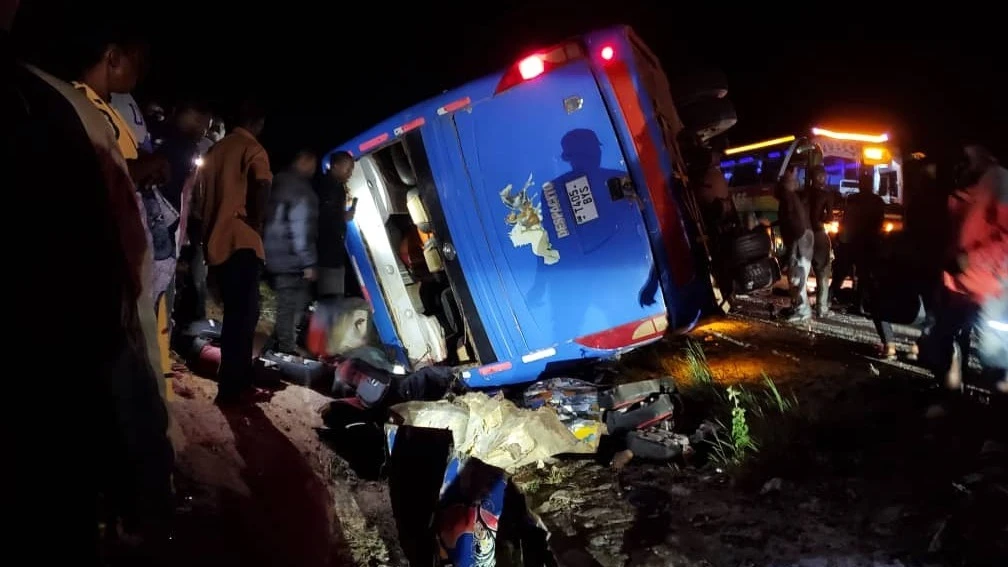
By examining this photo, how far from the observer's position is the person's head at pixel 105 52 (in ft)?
7.27

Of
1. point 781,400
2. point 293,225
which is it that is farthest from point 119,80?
point 781,400

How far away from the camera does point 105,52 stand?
222 cm

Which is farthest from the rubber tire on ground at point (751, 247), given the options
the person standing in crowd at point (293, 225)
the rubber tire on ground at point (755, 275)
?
the person standing in crowd at point (293, 225)

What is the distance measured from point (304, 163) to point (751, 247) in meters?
3.15

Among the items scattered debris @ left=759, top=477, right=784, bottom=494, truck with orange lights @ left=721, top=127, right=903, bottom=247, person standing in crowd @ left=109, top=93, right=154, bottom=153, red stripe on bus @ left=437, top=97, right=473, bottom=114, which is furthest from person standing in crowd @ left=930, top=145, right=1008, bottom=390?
truck with orange lights @ left=721, top=127, right=903, bottom=247

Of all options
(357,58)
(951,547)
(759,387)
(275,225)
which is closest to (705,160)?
(759,387)

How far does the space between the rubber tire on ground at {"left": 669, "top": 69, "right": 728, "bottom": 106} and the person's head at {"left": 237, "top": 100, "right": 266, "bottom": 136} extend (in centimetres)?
293

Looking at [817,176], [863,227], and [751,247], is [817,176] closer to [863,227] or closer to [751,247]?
[863,227]

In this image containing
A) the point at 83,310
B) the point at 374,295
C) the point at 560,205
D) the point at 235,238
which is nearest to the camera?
the point at 83,310

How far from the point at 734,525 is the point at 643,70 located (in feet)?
9.37

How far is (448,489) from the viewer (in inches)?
108

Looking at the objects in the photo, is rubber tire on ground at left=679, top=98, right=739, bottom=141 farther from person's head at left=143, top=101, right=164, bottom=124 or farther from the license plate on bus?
person's head at left=143, top=101, right=164, bottom=124

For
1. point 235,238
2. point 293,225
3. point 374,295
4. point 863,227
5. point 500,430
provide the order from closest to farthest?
point 235,238
point 500,430
point 293,225
point 374,295
point 863,227

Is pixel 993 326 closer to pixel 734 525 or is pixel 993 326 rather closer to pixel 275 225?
pixel 734 525
